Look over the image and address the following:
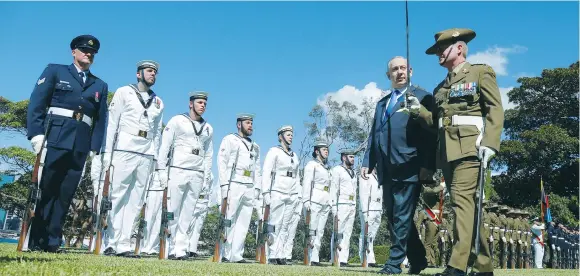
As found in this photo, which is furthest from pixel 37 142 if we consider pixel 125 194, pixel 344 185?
pixel 344 185

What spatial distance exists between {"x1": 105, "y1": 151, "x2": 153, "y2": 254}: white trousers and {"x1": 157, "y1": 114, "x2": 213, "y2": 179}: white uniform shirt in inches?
35.0

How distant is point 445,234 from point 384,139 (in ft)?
31.4

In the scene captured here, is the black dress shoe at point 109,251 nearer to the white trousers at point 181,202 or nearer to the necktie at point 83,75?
the white trousers at point 181,202

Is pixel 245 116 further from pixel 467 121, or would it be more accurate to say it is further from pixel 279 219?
pixel 467 121

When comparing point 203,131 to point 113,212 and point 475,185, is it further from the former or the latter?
point 475,185

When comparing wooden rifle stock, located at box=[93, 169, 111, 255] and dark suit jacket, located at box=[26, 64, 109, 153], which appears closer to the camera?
dark suit jacket, located at box=[26, 64, 109, 153]

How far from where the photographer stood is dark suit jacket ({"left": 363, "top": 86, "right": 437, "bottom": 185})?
212 inches

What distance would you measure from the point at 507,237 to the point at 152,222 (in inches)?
453

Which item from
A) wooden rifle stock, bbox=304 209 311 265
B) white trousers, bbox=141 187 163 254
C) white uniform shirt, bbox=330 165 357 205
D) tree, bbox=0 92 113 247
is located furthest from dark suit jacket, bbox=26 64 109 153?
tree, bbox=0 92 113 247

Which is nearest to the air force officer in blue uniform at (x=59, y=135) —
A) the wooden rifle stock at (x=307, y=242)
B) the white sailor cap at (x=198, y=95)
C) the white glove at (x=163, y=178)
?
the white glove at (x=163, y=178)

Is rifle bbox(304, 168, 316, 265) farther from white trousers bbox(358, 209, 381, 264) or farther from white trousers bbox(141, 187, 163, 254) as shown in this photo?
white trousers bbox(141, 187, 163, 254)

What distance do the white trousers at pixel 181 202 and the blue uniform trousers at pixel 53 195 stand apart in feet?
7.69

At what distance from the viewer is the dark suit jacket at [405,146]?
5.39m

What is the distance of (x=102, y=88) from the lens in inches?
257
